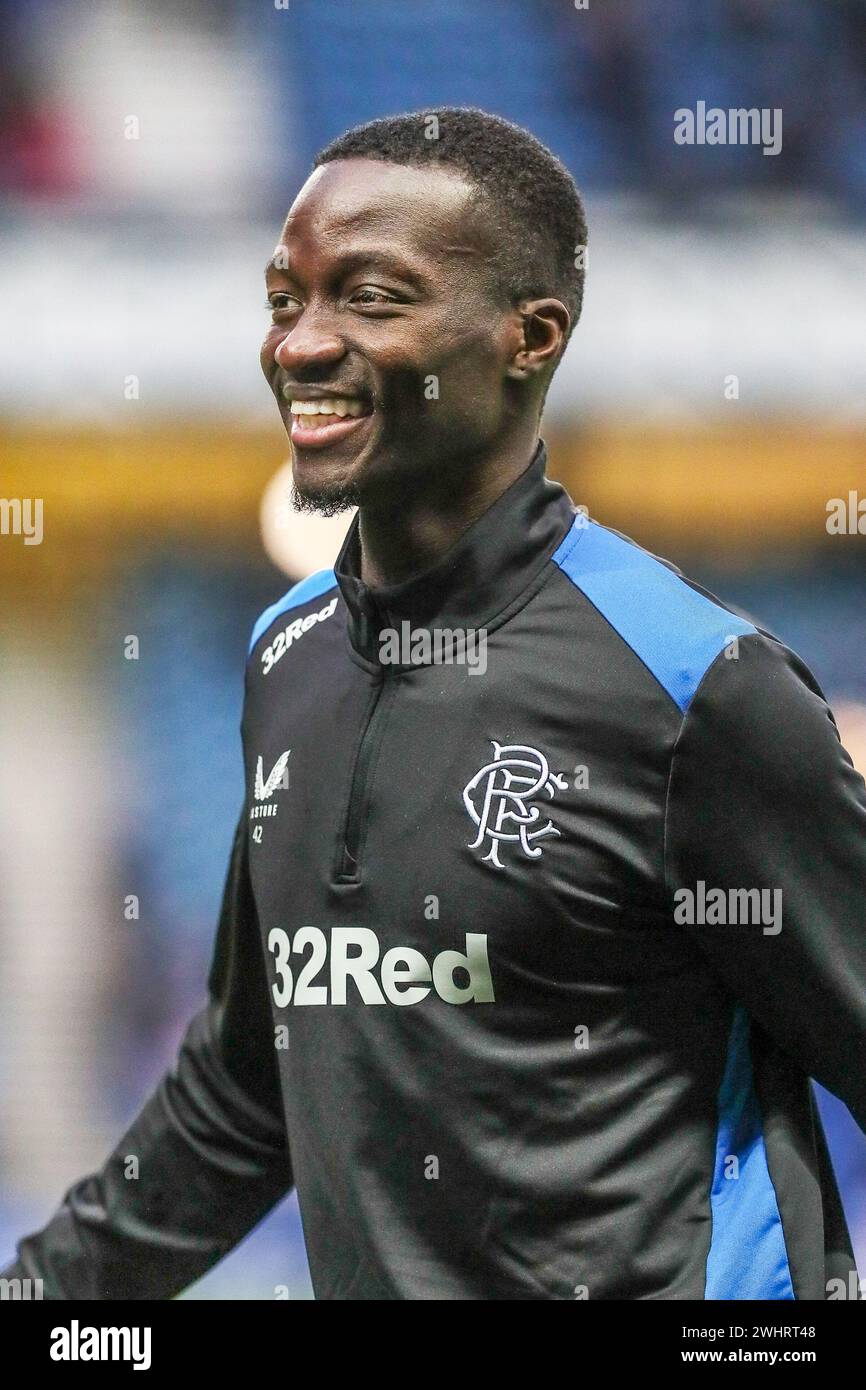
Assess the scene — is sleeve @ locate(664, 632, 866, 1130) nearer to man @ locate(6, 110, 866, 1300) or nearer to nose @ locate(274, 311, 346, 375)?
man @ locate(6, 110, 866, 1300)

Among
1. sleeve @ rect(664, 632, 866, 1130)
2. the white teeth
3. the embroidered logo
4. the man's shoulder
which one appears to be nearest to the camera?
sleeve @ rect(664, 632, 866, 1130)

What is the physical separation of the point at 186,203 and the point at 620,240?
3.20 ft

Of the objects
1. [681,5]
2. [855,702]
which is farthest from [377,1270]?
[681,5]

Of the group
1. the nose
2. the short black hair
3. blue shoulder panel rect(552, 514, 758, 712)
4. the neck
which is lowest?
blue shoulder panel rect(552, 514, 758, 712)

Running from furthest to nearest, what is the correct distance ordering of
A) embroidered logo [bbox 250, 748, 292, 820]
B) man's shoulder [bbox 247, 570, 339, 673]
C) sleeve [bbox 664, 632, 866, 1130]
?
man's shoulder [bbox 247, 570, 339, 673], embroidered logo [bbox 250, 748, 292, 820], sleeve [bbox 664, 632, 866, 1130]

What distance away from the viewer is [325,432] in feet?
5.65

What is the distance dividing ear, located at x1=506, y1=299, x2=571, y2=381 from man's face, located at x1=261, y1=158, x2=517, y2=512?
0.08 feet

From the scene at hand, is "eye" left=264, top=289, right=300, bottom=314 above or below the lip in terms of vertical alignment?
above

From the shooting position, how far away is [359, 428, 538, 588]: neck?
70.0 inches

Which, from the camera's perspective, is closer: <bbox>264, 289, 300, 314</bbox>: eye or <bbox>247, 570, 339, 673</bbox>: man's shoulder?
<bbox>264, 289, 300, 314</bbox>: eye

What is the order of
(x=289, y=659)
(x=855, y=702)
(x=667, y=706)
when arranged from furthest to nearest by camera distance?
1. (x=855, y=702)
2. (x=289, y=659)
3. (x=667, y=706)

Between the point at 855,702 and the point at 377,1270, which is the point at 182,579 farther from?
the point at 377,1270

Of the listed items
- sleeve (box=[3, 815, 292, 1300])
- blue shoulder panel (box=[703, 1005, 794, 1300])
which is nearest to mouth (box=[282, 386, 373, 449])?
sleeve (box=[3, 815, 292, 1300])
